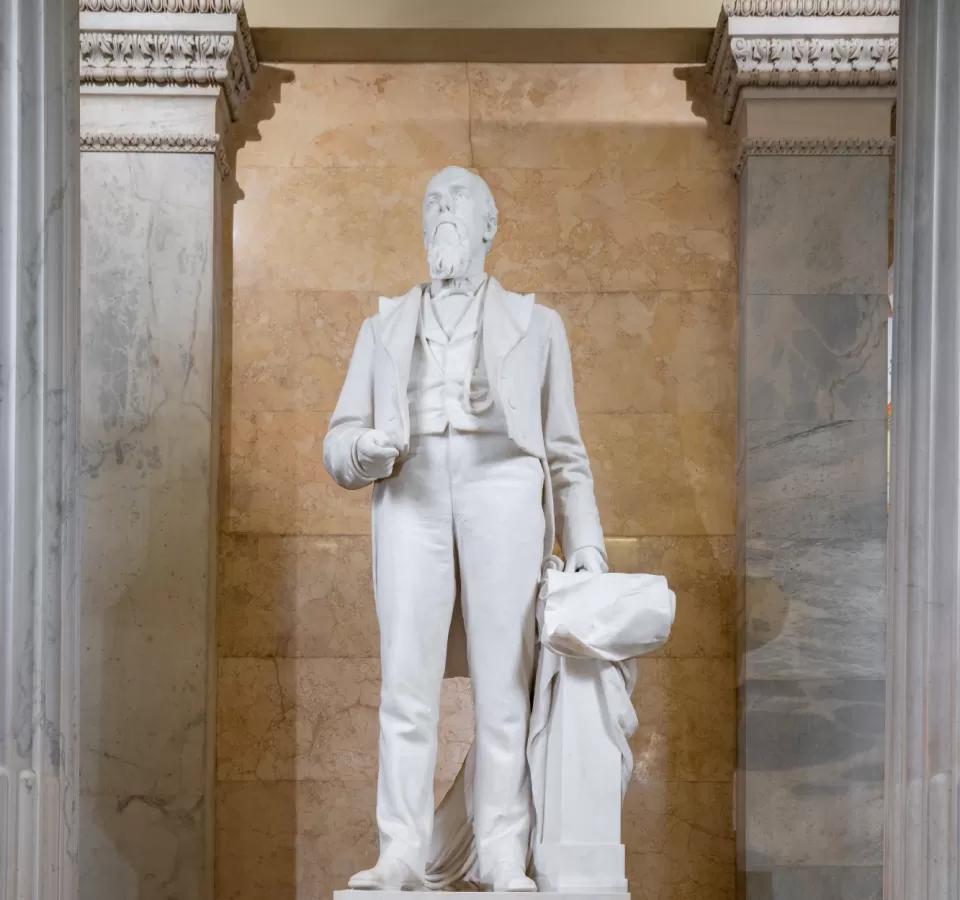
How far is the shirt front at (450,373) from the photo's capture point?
7.24m

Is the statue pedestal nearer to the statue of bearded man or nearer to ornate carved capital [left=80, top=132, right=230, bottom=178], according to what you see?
the statue of bearded man

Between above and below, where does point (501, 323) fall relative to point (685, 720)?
above

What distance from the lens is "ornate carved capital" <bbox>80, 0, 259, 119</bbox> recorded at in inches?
359

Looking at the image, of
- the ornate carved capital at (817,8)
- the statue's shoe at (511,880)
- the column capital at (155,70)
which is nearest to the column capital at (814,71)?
the ornate carved capital at (817,8)

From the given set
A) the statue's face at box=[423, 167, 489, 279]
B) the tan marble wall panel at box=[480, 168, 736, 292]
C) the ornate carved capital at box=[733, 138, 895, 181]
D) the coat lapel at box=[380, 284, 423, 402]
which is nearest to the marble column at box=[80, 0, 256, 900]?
the tan marble wall panel at box=[480, 168, 736, 292]

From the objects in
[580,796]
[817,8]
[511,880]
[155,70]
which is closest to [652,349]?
[817,8]

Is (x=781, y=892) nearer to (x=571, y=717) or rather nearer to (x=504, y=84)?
(x=571, y=717)

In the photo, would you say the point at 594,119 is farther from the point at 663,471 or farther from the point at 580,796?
the point at 580,796

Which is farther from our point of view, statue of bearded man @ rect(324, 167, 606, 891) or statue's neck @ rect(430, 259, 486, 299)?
statue's neck @ rect(430, 259, 486, 299)

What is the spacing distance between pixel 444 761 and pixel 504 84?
323 cm

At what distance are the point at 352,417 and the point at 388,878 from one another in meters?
1.67

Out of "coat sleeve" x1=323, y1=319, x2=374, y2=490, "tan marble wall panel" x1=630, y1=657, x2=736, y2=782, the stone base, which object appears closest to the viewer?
the stone base

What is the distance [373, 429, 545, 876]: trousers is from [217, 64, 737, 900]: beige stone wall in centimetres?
203

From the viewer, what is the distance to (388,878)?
22.2 feet
